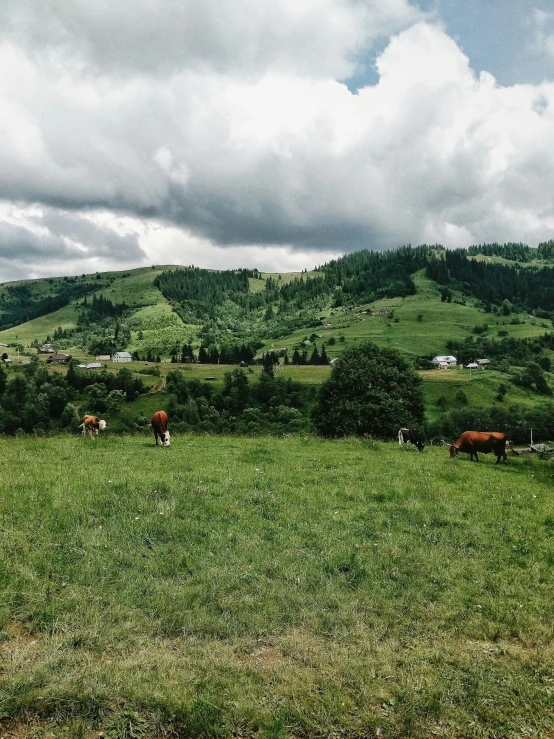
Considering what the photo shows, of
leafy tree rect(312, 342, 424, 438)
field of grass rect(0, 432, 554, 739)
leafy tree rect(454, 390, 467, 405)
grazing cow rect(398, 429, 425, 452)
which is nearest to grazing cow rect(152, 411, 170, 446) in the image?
field of grass rect(0, 432, 554, 739)

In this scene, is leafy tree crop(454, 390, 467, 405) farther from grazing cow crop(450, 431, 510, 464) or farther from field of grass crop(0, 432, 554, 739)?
field of grass crop(0, 432, 554, 739)

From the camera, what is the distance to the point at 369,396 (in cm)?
5359

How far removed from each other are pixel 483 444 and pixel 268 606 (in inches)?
811

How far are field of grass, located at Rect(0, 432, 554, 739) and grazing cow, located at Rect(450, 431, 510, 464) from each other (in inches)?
341

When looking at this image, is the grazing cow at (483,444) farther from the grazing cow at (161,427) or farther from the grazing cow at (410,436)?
the grazing cow at (161,427)

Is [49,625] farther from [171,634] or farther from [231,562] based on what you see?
[231,562]

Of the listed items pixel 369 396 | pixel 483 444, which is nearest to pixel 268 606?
pixel 483 444

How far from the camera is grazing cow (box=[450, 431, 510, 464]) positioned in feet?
80.8

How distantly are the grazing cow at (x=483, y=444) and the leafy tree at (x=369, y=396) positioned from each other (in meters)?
24.5

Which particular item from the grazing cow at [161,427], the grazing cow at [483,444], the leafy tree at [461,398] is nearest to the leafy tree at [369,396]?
the grazing cow at [483,444]

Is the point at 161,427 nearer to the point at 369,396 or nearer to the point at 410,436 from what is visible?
the point at 410,436

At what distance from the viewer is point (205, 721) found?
234 inches

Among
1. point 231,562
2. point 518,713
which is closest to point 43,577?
point 231,562

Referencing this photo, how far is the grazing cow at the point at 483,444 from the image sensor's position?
24641mm
